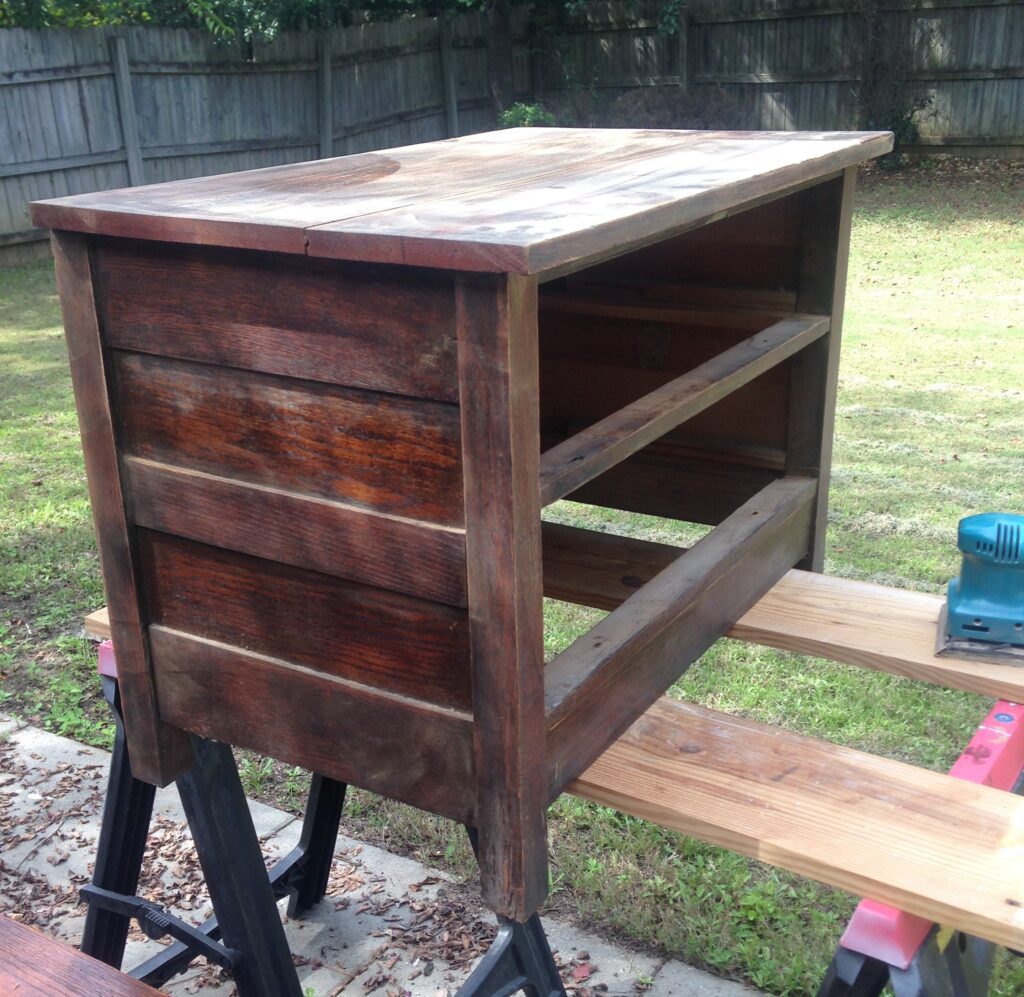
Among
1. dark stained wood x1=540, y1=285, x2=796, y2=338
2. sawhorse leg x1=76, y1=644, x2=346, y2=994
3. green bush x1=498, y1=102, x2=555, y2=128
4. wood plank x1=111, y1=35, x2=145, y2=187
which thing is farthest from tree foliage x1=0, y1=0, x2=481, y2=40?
sawhorse leg x1=76, y1=644, x2=346, y2=994

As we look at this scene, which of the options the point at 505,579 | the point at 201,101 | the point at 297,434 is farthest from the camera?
the point at 201,101

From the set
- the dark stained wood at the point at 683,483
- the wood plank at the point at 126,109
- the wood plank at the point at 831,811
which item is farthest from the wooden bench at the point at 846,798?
the wood plank at the point at 126,109

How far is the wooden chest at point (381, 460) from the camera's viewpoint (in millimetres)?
1131

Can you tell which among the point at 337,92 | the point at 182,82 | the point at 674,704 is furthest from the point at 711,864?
the point at 337,92

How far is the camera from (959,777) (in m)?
1.41

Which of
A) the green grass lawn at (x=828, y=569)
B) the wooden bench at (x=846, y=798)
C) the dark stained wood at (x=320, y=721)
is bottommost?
the green grass lawn at (x=828, y=569)

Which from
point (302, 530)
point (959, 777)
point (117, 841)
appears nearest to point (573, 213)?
point (302, 530)

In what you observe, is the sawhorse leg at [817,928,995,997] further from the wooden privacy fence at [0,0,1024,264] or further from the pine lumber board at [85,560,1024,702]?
the wooden privacy fence at [0,0,1024,264]

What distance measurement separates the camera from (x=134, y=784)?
1.88 meters

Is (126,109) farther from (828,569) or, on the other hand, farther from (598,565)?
(598,565)

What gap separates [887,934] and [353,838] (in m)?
1.74

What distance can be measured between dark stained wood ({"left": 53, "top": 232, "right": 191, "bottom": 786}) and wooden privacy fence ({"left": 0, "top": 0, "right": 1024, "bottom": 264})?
A: 8359mm

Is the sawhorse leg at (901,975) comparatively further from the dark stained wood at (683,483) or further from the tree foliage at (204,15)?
the tree foliage at (204,15)

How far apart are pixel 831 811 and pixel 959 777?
22 cm
